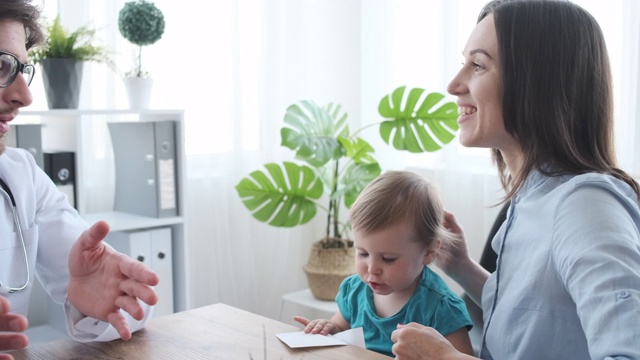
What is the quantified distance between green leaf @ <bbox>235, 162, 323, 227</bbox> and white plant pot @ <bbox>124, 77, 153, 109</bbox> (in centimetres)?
55

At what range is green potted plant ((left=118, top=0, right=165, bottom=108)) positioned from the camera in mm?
2699

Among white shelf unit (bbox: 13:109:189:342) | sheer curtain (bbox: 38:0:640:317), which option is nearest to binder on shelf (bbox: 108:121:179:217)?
white shelf unit (bbox: 13:109:189:342)

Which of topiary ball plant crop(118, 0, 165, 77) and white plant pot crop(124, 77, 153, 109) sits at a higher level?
topiary ball plant crop(118, 0, 165, 77)

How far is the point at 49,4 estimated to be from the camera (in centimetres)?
286

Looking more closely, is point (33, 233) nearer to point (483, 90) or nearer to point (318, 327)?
point (318, 327)

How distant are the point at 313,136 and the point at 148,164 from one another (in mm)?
676

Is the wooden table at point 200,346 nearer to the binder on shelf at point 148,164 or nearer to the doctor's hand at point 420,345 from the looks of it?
the doctor's hand at point 420,345

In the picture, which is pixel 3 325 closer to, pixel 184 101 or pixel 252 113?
pixel 184 101

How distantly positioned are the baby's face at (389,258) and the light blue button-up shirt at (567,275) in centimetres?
23

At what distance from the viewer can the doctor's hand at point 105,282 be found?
1.34m

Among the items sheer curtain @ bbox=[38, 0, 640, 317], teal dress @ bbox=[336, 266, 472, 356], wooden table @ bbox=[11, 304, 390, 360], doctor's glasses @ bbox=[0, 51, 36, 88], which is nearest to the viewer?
wooden table @ bbox=[11, 304, 390, 360]

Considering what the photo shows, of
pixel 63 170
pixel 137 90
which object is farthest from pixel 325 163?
pixel 63 170

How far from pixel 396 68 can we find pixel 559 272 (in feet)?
7.78

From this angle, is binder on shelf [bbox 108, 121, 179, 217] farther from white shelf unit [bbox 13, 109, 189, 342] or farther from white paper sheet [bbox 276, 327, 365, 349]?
white paper sheet [bbox 276, 327, 365, 349]
